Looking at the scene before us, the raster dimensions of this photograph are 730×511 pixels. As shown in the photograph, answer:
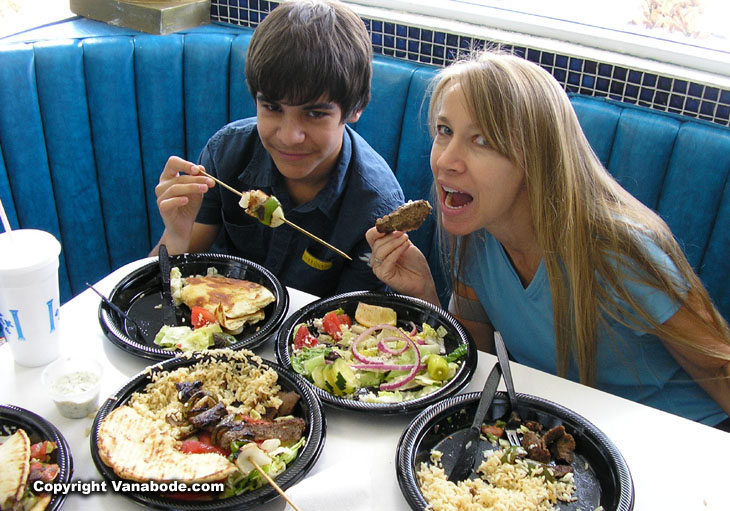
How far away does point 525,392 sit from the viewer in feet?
5.68

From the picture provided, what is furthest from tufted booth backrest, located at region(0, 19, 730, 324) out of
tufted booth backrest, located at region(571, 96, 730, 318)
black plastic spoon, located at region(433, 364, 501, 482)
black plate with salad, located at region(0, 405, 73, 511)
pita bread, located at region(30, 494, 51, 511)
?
pita bread, located at region(30, 494, 51, 511)

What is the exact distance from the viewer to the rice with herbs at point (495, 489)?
1396 mm

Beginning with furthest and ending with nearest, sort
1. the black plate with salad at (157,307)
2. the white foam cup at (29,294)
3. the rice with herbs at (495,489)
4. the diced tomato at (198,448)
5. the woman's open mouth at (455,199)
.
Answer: the woman's open mouth at (455,199) < the black plate with salad at (157,307) < the white foam cup at (29,294) < the diced tomato at (198,448) < the rice with herbs at (495,489)

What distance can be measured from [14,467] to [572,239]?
152 centimetres

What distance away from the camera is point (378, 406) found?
62.9 inches

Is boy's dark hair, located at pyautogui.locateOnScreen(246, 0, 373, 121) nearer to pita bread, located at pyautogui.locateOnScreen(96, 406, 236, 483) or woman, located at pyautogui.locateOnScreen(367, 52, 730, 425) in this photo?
woman, located at pyautogui.locateOnScreen(367, 52, 730, 425)

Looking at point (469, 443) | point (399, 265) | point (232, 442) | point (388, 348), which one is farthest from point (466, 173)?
point (232, 442)

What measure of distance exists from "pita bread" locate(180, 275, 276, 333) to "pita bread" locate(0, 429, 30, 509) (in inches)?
26.3

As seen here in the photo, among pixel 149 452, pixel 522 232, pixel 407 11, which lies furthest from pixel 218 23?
pixel 149 452

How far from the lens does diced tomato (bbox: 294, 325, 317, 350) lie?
6.09ft

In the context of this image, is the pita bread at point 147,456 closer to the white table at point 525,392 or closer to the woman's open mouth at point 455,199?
the white table at point 525,392

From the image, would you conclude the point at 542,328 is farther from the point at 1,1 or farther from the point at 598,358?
the point at 1,1

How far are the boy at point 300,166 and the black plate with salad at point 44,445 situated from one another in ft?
3.04

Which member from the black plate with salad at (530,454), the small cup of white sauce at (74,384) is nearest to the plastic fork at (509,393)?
the black plate with salad at (530,454)
